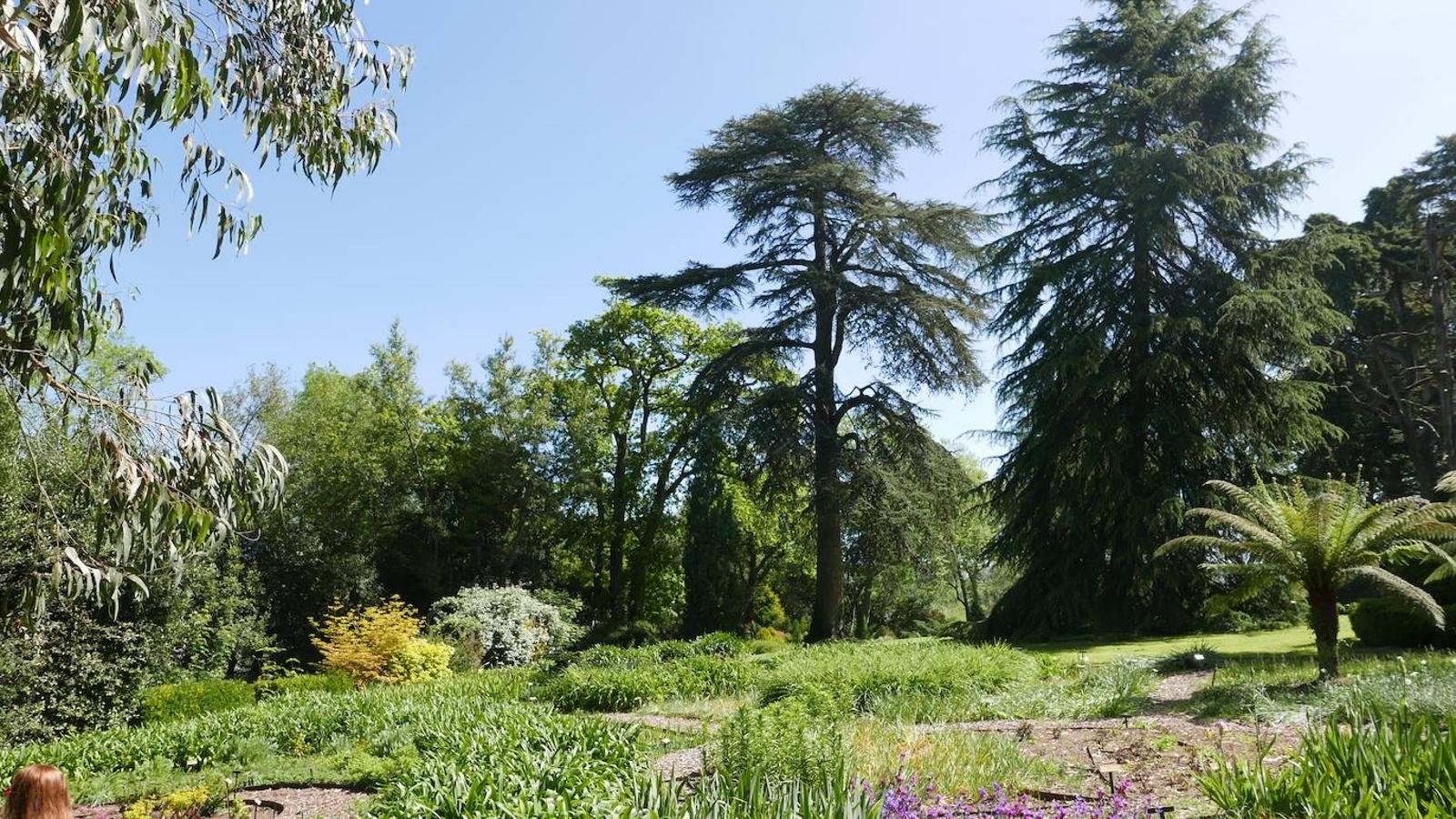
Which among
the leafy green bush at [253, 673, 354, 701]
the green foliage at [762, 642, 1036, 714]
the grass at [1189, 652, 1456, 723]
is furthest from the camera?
the leafy green bush at [253, 673, 354, 701]

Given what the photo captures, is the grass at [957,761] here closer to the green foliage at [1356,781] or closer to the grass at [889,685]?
the grass at [889,685]

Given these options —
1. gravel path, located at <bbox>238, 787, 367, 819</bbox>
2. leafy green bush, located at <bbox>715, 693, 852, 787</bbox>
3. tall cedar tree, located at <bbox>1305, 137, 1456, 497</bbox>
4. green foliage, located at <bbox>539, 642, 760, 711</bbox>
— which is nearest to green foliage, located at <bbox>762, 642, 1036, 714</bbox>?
green foliage, located at <bbox>539, 642, 760, 711</bbox>

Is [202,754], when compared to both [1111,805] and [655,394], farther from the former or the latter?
[655,394]

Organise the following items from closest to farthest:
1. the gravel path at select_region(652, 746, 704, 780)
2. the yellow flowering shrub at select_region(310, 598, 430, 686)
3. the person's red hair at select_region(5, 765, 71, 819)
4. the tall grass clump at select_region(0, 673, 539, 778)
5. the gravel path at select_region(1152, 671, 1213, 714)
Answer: the person's red hair at select_region(5, 765, 71, 819)
the gravel path at select_region(652, 746, 704, 780)
the tall grass clump at select_region(0, 673, 539, 778)
the gravel path at select_region(1152, 671, 1213, 714)
the yellow flowering shrub at select_region(310, 598, 430, 686)

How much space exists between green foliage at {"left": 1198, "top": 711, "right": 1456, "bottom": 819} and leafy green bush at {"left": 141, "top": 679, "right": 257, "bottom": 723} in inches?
404

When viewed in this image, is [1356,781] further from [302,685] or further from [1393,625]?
[302,685]

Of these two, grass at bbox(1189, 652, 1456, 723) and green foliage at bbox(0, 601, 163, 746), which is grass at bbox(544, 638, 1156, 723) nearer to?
grass at bbox(1189, 652, 1456, 723)

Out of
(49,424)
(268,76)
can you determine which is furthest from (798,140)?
(49,424)

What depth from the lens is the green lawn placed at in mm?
11859

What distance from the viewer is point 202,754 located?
7.24 metres

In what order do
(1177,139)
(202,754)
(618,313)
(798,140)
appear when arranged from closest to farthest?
(202,754) < (1177,139) < (798,140) < (618,313)

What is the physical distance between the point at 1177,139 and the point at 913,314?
217 inches

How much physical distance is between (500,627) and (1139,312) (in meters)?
13.4

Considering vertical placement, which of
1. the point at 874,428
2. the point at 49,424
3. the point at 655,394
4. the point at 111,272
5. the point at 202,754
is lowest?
the point at 202,754
